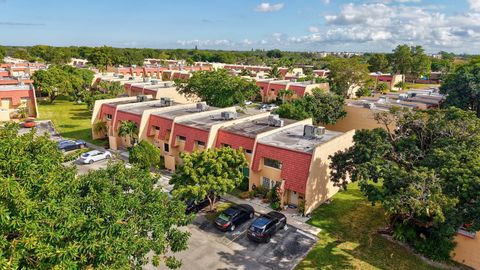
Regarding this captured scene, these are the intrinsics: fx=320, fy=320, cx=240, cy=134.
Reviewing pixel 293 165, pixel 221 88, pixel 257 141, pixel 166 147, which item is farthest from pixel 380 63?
pixel 293 165

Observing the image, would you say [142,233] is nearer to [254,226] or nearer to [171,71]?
[254,226]

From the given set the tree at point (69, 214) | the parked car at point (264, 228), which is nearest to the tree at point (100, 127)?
the parked car at point (264, 228)

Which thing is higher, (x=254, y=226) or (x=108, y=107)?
(x=108, y=107)

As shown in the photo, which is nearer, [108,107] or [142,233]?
[142,233]

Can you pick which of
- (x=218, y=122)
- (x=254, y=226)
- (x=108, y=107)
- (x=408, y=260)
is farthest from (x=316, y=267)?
(x=108, y=107)

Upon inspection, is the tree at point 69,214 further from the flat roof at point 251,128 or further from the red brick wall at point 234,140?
the flat roof at point 251,128
